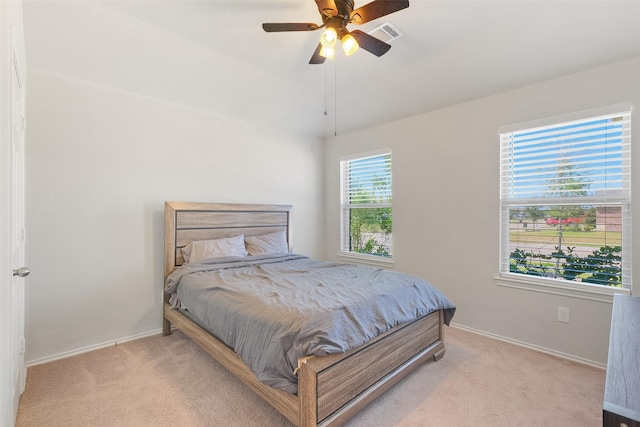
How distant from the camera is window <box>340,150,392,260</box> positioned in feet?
13.0

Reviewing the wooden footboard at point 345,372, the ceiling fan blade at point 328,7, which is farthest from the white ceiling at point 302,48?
the wooden footboard at point 345,372

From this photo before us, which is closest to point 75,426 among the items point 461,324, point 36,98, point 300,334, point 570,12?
point 300,334

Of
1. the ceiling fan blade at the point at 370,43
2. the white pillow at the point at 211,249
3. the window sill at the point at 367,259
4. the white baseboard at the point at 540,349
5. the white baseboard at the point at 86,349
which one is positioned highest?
the ceiling fan blade at the point at 370,43

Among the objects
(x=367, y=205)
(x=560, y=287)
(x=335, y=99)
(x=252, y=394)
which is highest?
(x=335, y=99)

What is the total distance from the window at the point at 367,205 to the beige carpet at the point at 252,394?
5.88ft

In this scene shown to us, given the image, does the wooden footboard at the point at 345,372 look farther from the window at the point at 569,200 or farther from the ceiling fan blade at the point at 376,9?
the ceiling fan blade at the point at 376,9

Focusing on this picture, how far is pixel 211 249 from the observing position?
3.07 metres

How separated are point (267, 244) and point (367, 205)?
1542mm

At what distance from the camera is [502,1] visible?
2.03 meters

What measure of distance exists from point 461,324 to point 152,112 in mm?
3976

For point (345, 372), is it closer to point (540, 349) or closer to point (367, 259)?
point (540, 349)

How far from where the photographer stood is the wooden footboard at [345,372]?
1453mm

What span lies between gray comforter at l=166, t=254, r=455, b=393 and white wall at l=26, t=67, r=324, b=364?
546mm

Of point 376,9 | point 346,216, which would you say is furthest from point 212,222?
point 376,9
